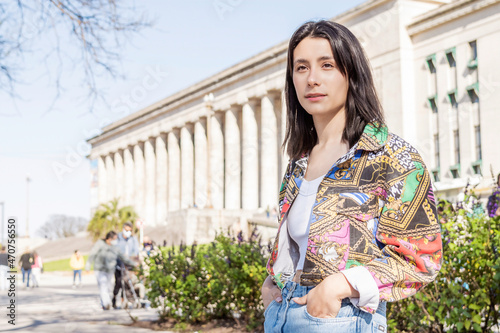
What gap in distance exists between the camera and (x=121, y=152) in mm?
81688

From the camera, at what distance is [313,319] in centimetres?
203

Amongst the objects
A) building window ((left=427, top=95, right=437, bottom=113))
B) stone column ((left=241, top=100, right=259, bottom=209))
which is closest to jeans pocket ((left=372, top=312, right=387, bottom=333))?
building window ((left=427, top=95, right=437, bottom=113))

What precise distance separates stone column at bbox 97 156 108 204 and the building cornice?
54867 millimetres

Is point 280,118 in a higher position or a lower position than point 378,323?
higher

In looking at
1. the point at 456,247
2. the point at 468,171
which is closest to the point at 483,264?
the point at 456,247

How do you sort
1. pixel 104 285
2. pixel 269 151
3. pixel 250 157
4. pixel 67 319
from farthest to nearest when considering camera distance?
1. pixel 250 157
2. pixel 269 151
3. pixel 104 285
4. pixel 67 319

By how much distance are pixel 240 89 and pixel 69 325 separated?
47182 mm

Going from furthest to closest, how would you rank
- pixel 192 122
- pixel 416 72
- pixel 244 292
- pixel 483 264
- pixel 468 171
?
pixel 192 122 < pixel 416 72 < pixel 468 171 < pixel 244 292 < pixel 483 264

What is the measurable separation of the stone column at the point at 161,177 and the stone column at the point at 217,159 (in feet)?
37.3

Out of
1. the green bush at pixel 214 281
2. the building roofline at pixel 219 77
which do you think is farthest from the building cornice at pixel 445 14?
the green bush at pixel 214 281

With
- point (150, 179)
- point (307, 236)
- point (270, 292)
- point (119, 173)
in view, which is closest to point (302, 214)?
point (307, 236)

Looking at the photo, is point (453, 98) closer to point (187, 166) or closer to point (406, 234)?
point (187, 166)

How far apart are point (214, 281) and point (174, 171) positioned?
6098 cm

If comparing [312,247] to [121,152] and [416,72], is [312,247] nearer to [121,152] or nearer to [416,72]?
[416,72]
